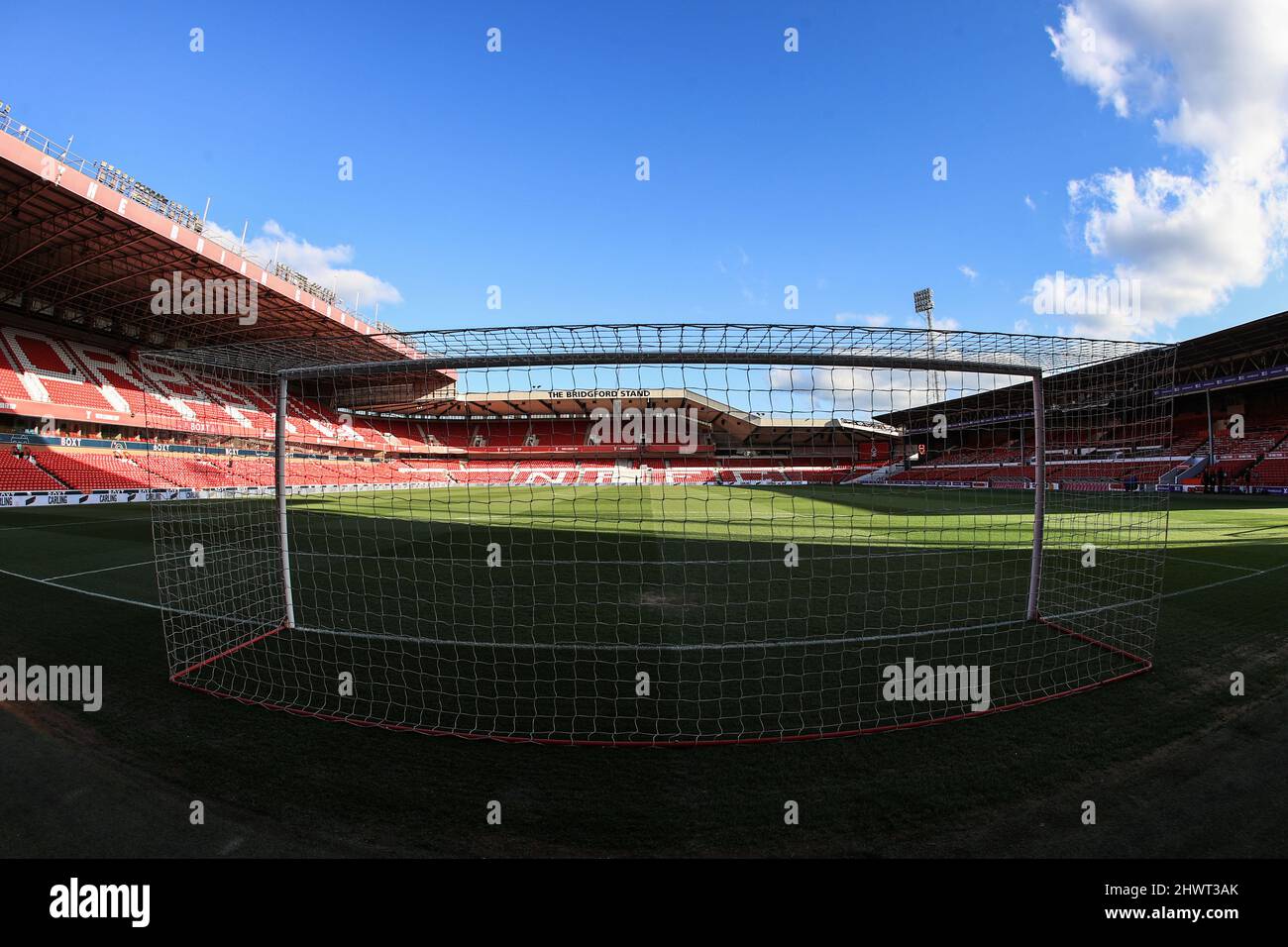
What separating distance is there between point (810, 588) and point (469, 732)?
499 centimetres

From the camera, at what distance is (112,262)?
2094 centimetres

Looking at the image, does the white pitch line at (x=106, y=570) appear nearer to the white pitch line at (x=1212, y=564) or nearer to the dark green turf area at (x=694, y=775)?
the dark green turf area at (x=694, y=775)

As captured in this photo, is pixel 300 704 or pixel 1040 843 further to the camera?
pixel 300 704

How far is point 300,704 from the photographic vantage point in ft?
11.7

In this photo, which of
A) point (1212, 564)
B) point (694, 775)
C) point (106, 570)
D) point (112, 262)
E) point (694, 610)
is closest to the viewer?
point (694, 775)

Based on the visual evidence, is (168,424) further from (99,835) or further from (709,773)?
(709,773)

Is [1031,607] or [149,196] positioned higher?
[149,196]

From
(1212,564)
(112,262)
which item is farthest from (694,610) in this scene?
(112,262)

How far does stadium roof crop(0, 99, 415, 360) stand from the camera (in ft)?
52.1

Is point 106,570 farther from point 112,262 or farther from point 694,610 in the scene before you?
point 112,262

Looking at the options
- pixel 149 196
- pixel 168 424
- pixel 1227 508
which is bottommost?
pixel 1227 508

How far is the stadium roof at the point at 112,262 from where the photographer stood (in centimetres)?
1588

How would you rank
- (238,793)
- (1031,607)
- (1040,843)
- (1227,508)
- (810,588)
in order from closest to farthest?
1. (1040,843)
2. (238,793)
3. (1031,607)
4. (810,588)
5. (1227,508)
